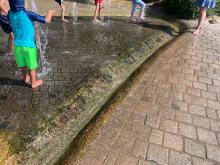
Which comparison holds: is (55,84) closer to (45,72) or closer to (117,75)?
(45,72)

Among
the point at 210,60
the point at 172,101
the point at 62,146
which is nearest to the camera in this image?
the point at 62,146

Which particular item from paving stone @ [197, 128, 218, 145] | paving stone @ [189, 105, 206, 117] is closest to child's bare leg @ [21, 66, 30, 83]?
paving stone @ [189, 105, 206, 117]

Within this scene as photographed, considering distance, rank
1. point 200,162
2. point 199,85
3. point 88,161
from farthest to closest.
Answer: point 199,85, point 200,162, point 88,161

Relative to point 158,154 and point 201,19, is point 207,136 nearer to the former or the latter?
point 158,154

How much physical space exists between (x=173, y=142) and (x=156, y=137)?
0.76 ft

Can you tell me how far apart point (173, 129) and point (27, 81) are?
8.39ft

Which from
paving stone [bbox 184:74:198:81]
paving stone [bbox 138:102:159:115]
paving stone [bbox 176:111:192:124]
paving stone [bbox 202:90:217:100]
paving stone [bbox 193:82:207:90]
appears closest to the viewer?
paving stone [bbox 176:111:192:124]

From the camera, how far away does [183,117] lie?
4242 millimetres

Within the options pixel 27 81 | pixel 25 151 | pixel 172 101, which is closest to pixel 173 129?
pixel 172 101

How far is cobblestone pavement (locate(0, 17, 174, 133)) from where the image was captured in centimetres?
401

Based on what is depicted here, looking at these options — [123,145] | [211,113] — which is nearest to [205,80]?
[211,113]

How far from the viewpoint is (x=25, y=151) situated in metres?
3.36

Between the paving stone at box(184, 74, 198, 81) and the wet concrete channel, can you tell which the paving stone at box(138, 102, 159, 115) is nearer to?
the wet concrete channel

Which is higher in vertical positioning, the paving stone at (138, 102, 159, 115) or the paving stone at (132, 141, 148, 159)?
the paving stone at (138, 102, 159, 115)
